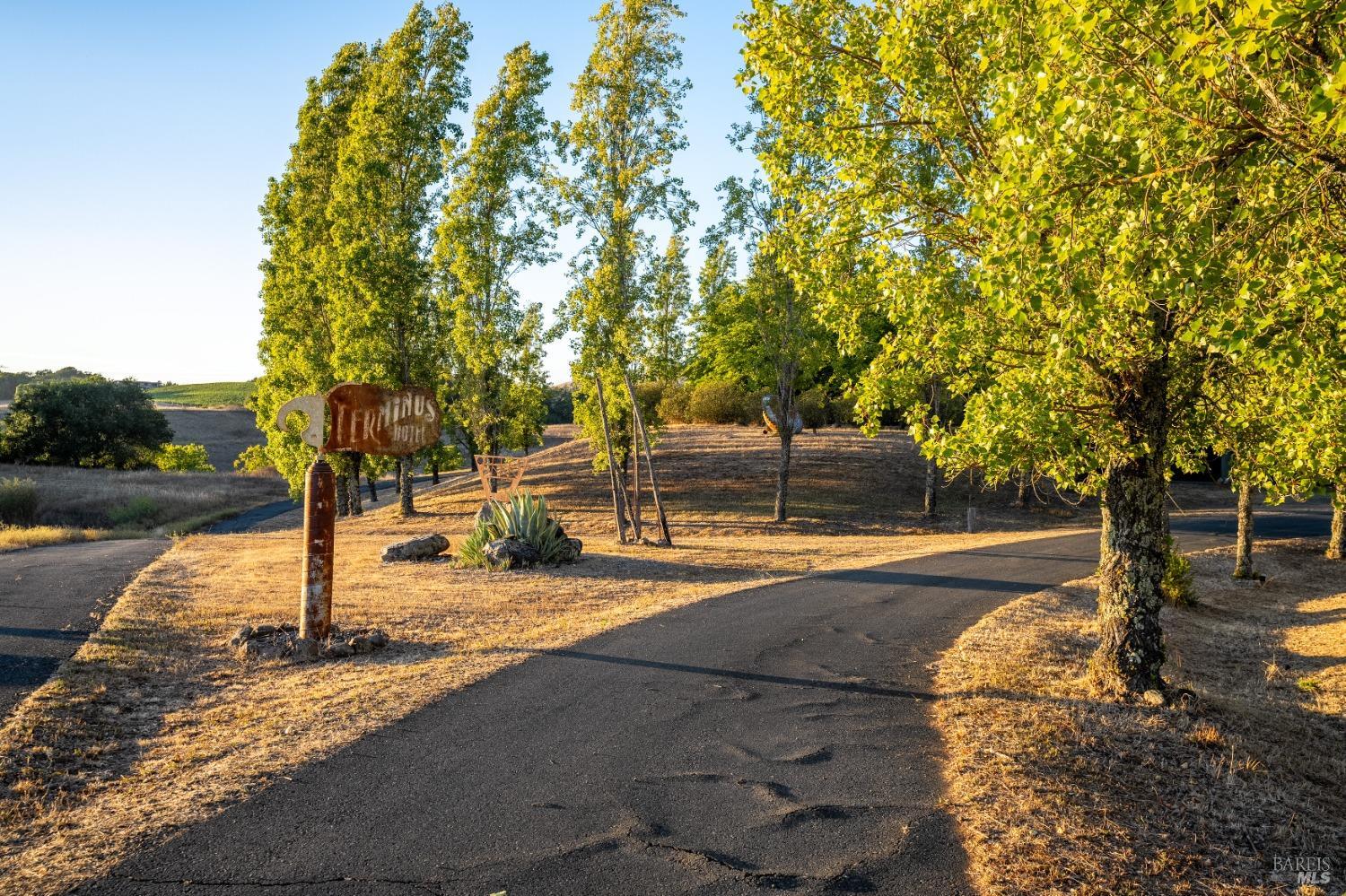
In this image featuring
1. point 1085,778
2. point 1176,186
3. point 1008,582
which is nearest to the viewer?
point 1176,186

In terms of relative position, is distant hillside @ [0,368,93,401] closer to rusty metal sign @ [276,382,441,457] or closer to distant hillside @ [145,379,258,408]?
distant hillside @ [145,379,258,408]

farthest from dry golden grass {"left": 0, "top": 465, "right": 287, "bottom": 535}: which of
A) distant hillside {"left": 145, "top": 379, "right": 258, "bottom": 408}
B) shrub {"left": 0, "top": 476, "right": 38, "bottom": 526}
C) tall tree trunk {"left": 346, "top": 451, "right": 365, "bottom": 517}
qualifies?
distant hillside {"left": 145, "top": 379, "right": 258, "bottom": 408}

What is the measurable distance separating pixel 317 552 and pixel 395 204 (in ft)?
73.5

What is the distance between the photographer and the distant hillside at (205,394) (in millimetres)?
117031

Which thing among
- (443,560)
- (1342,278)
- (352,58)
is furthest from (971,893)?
(352,58)

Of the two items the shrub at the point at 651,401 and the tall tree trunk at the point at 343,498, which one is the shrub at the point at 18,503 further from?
the shrub at the point at 651,401

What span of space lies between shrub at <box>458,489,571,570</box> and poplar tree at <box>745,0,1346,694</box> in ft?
28.1

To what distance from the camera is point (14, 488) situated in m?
31.6

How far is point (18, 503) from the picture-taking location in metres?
31.4

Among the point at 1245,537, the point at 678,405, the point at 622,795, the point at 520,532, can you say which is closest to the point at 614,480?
the point at 520,532

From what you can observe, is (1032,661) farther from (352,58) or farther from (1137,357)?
(352,58)

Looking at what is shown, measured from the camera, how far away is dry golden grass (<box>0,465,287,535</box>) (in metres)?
33.9

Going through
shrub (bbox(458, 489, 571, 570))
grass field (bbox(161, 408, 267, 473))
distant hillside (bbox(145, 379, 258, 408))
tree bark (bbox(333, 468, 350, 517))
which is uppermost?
distant hillside (bbox(145, 379, 258, 408))

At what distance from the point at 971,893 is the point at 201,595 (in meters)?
12.2
